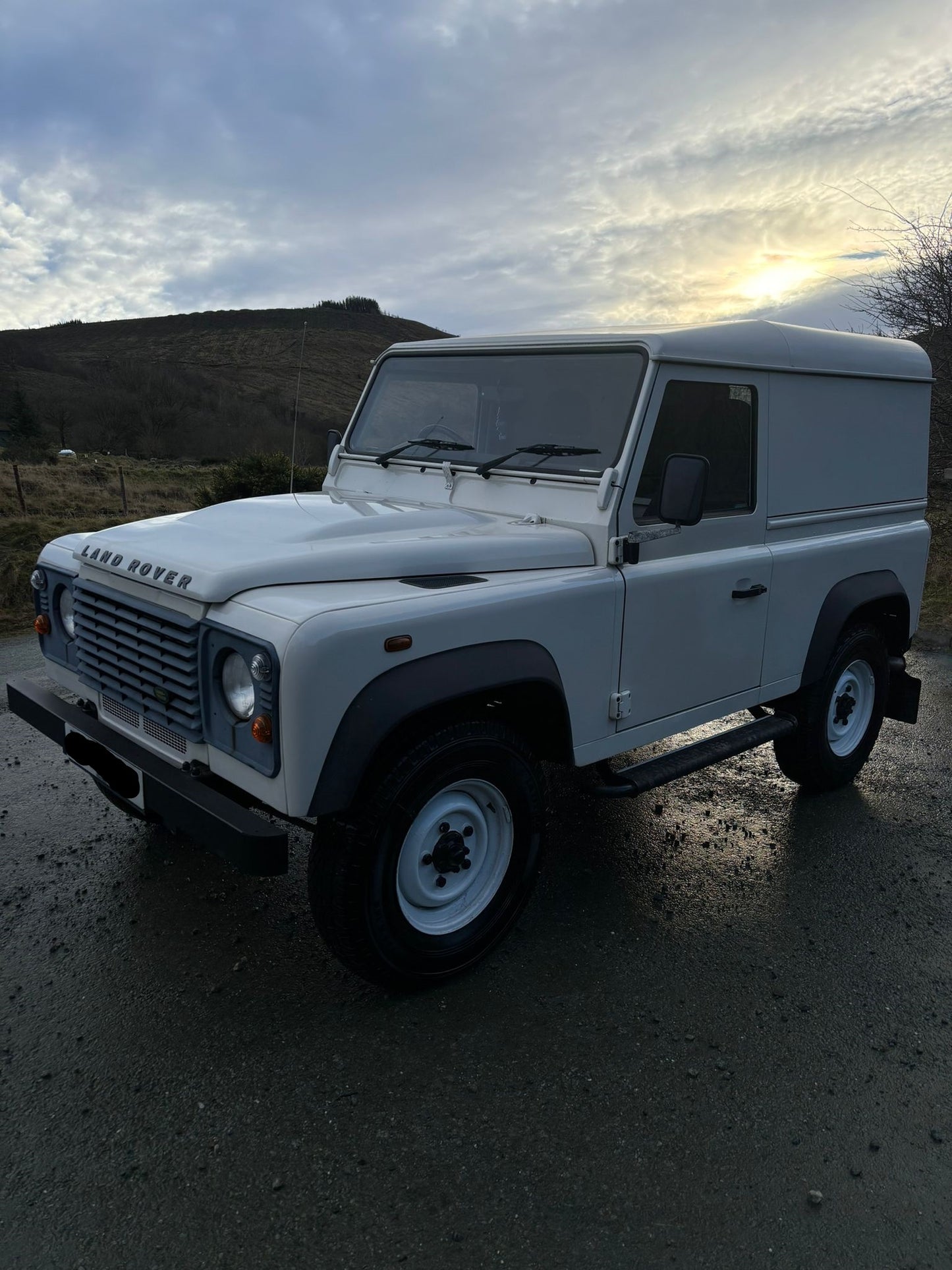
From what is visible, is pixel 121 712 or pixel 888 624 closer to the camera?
pixel 121 712

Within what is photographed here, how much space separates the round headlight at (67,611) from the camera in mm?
3596

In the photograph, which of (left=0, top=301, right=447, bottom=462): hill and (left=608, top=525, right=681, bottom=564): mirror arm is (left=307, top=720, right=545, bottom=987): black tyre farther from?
(left=0, top=301, right=447, bottom=462): hill

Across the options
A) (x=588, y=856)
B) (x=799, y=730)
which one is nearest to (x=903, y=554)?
(x=799, y=730)

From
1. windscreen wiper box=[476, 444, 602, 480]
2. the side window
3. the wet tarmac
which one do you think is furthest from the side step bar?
windscreen wiper box=[476, 444, 602, 480]

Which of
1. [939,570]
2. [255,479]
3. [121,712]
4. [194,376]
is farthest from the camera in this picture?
[194,376]

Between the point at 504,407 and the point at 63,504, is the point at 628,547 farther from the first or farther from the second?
the point at 63,504

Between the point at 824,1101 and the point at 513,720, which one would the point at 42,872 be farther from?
the point at 824,1101

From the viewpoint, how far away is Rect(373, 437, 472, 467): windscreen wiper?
4.02 meters

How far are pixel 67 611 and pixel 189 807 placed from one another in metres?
1.38

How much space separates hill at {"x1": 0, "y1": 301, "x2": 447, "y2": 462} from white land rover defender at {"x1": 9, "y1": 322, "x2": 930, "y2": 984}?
19974mm

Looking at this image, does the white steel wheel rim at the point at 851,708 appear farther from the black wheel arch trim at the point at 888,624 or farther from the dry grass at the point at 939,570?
the dry grass at the point at 939,570

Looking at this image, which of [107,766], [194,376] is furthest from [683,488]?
[194,376]

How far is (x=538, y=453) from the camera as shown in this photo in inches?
144

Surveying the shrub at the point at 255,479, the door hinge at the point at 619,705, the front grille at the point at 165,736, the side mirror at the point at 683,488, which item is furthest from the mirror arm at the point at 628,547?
the shrub at the point at 255,479
